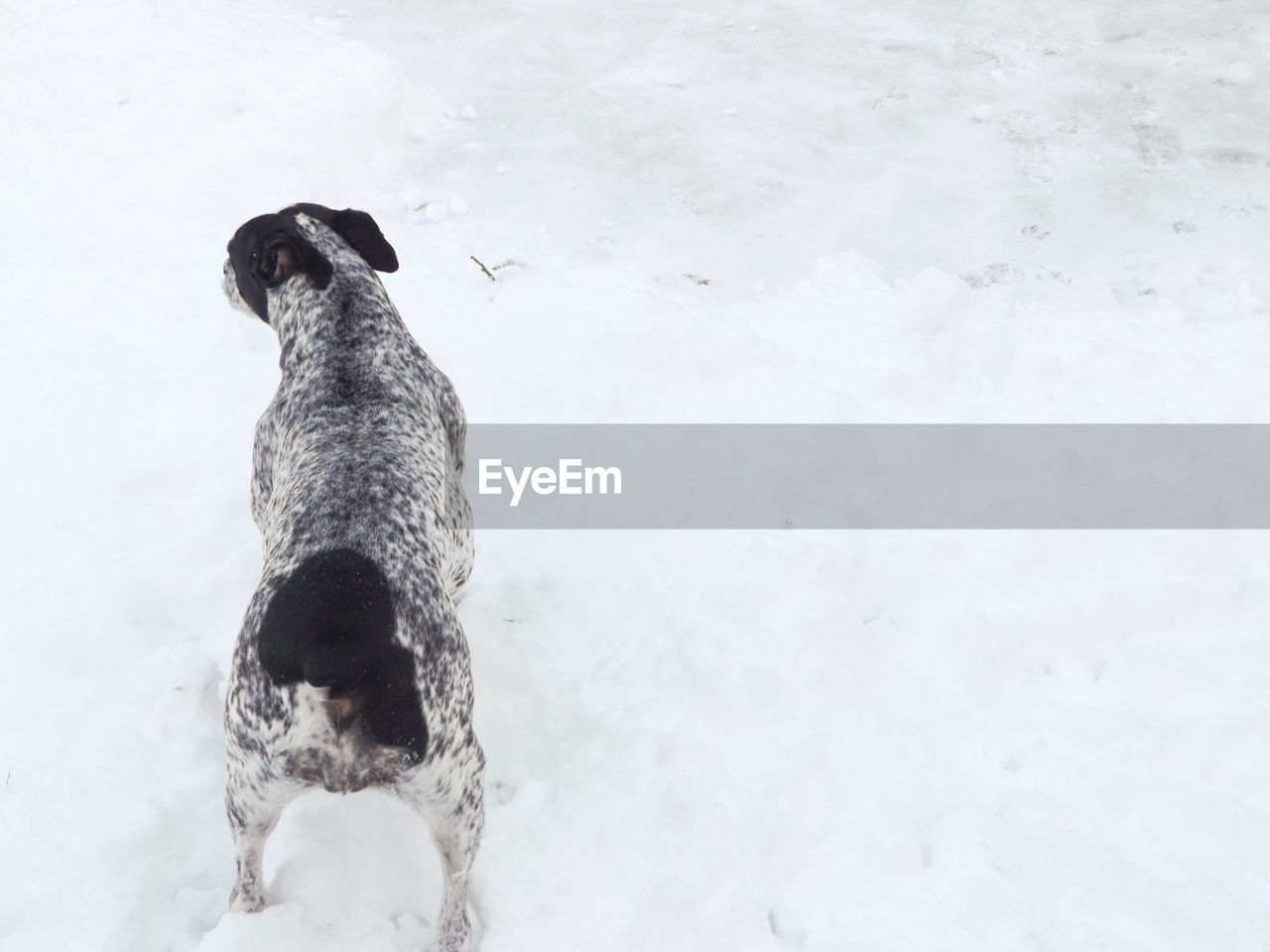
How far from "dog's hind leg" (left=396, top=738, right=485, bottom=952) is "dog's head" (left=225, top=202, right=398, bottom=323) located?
1908 millimetres

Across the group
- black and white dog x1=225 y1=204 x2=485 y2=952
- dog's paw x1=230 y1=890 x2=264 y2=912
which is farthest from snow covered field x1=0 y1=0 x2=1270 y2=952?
black and white dog x1=225 y1=204 x2=485 y2=952

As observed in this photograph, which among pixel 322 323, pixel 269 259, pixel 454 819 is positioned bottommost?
pixel 454 819

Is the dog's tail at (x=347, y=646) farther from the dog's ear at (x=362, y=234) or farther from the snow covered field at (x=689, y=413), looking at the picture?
the dog's ear at (x=362, y=234)

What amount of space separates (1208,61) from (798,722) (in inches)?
261

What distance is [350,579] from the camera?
2.61 m

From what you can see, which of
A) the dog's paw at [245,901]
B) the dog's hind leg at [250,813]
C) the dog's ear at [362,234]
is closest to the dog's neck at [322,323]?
the dog's ear at [362,234]

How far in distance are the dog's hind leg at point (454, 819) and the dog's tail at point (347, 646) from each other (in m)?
0.19

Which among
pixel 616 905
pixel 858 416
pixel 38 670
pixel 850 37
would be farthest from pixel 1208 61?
pixel 38 670

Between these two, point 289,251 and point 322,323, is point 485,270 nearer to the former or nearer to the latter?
point 289,251

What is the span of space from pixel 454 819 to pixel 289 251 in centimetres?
218

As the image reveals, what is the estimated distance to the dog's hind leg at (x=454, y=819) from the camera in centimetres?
280

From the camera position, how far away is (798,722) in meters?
3.69

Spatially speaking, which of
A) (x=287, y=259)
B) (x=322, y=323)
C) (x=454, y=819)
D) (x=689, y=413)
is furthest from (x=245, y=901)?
(x=689, y=413)

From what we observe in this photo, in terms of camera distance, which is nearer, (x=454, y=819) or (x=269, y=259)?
(x=454, y=819)
